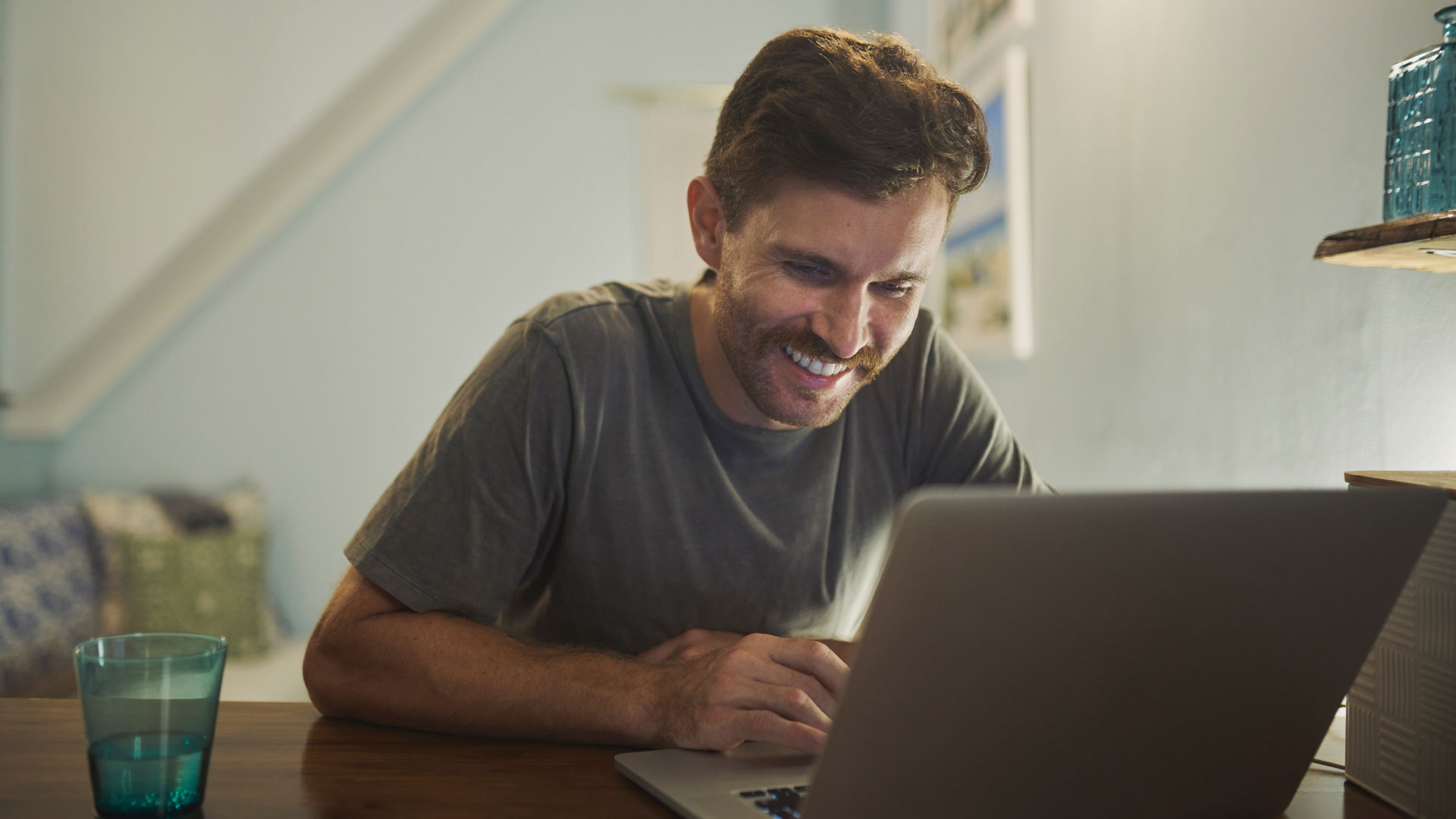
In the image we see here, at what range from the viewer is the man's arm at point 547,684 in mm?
778

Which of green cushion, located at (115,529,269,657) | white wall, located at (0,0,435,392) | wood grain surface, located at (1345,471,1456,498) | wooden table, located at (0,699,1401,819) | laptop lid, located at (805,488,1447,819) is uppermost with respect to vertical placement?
white wall, located at (0,0,435,392)

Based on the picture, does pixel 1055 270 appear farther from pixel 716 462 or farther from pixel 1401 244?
pixel 1401 244

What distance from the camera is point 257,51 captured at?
10.7 feet

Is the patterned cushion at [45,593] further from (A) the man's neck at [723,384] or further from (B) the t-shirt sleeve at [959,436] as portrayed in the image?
(B) the t-shirt sleeve at [959,436]

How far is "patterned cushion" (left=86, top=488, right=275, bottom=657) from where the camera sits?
3.12 metres

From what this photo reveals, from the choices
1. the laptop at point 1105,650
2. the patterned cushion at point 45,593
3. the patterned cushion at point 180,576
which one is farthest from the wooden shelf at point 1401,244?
the patterned cushion at point 180,576

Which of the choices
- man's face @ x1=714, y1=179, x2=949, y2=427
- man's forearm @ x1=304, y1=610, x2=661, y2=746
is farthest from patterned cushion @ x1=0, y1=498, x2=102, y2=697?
man's face @ x1=714, y1=179, x2=949, y2=427

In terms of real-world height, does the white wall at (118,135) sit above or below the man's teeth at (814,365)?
above

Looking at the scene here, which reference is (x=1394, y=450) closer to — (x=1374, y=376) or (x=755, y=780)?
(x=1374, y=376)

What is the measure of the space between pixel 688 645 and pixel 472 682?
0.77 feet

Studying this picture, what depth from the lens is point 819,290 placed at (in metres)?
1.08

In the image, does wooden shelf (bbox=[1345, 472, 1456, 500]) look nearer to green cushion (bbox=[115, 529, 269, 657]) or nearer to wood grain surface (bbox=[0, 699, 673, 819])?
wood grain surface (bbox=[0, 699, 673, 819])

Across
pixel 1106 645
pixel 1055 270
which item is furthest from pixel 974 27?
pixel 1106 645

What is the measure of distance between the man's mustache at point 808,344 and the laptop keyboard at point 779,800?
0.50m
